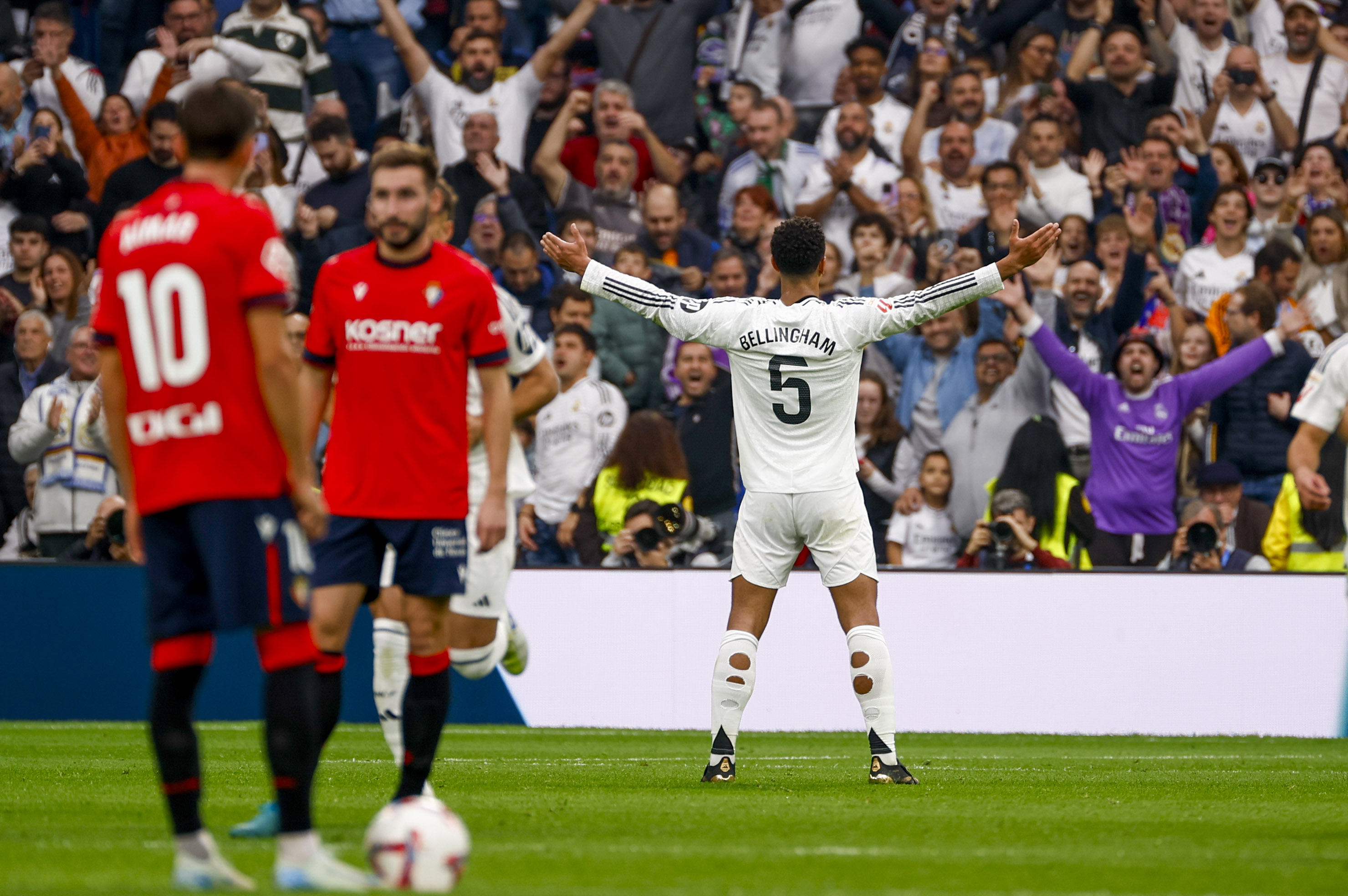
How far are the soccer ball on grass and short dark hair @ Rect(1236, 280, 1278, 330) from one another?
10.7 m

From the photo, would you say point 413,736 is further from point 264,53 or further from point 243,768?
point 264,53

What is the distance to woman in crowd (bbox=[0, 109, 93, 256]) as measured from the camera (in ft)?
51.8

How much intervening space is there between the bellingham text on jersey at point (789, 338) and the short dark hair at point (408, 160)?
7.46ft

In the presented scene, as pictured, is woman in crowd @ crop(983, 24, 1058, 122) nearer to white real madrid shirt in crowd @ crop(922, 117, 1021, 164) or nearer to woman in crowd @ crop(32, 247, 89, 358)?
white real madrid shirt in crowd @ crop(922, 117, 1021, 164)

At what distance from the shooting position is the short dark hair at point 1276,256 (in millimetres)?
14305

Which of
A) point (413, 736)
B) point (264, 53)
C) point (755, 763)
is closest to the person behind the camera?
point (413, 736)

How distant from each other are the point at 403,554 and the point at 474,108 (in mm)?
10578

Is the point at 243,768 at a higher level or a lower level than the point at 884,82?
lower

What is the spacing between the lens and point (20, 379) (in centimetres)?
1470

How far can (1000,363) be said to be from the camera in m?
13.8

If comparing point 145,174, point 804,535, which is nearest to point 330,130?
point 145,174

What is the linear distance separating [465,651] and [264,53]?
9.95 metres

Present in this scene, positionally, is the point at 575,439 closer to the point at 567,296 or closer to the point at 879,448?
the point at 567,296

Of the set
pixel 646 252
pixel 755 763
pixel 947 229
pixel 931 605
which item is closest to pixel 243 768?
pixel 755 763
